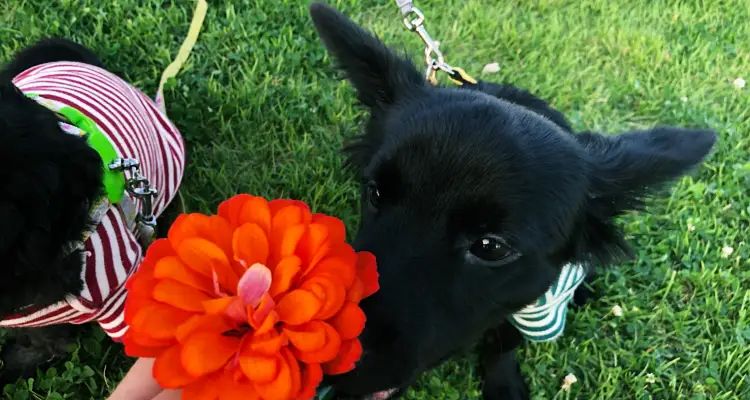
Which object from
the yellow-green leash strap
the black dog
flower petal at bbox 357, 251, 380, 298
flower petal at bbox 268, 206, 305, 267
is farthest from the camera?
the yellow-green leash strap

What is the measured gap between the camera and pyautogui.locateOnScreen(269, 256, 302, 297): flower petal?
1.02 metres

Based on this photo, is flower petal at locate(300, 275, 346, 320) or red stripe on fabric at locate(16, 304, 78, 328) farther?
red stripe on fabric at locate(16, 304, 78, 328)

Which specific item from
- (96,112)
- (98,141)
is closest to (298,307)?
(98,141)

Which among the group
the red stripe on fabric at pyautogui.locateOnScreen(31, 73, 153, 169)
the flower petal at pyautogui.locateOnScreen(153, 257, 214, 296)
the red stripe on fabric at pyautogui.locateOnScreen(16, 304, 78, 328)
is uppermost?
the flower petal at pyautogui.locateOnScreen(153, 257, 214, 296)

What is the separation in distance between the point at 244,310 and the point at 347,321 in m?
0.19

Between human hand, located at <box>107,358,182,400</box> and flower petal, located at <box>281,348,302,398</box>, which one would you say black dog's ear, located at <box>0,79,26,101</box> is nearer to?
human hand, located at <box>107,358,182,400</box>

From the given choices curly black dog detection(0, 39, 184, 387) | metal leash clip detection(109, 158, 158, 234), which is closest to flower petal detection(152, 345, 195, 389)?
curly black dog detection(0, 39, 184, 387)

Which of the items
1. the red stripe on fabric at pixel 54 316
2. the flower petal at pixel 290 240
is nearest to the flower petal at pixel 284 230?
the flower petal at pixel 290 240

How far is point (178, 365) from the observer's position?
1.00 meters

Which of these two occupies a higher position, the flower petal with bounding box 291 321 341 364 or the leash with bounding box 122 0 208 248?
the flower petal with bounding box 291 321 341 364

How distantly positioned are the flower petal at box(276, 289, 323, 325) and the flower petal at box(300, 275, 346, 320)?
0.04 feet

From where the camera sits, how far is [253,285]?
1019mm

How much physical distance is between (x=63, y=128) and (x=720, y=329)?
8.31ft

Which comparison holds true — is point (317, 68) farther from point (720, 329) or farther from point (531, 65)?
point (720, 329)
